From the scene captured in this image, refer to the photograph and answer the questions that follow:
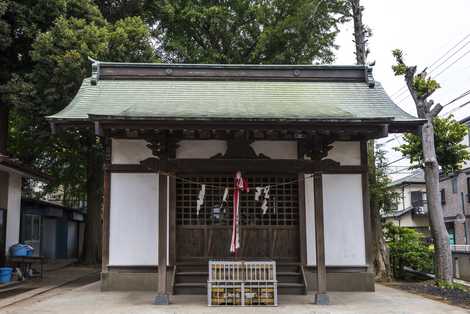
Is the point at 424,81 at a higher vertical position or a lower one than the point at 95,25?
lower

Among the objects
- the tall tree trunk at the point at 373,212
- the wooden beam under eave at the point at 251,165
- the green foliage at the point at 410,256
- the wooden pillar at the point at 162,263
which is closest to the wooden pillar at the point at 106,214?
the wooden beam under eave at the point at 251,165

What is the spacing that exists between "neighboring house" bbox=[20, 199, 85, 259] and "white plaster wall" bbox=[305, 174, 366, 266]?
13255 millimetres

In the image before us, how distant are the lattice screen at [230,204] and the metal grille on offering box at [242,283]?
76.4 inches

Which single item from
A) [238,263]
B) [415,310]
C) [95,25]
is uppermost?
[95,25]

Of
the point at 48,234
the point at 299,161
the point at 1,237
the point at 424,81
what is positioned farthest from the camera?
the point at 48,234

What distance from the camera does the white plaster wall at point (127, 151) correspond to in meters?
10.8

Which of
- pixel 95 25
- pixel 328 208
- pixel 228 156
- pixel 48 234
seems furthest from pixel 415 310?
pixel 48 234

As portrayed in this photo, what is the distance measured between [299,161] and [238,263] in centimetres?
228

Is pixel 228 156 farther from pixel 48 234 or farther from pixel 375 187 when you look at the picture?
pixel 48 234

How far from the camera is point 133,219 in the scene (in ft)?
35.0

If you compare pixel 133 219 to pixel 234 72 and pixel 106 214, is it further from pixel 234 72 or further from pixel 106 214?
pixel 234 72

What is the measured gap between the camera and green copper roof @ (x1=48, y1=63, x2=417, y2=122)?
10.5 m

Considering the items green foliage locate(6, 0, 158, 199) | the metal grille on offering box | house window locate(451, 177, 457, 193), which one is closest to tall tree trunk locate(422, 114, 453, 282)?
the metal grille on offering box

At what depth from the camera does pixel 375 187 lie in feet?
45.8
